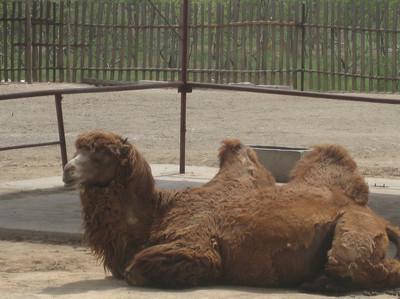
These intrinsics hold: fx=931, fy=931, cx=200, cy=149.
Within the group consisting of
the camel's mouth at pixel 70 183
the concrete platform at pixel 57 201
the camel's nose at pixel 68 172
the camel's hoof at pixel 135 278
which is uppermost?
the camel's nose at pixel 68 172

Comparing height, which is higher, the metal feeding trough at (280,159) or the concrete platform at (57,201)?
the metal feeding trough at (280,159)

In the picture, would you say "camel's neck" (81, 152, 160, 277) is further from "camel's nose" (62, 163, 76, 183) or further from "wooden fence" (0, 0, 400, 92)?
"wooden fence" (0, 0, 400, 92)

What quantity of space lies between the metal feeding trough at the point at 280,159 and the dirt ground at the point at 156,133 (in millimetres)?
Answer: 1764

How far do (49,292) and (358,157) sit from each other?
837 cm

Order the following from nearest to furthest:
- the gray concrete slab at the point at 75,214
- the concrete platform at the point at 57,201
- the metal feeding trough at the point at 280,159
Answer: the gray concrete slab at the point at 75,214, the concrete platform at the point at 57,201, the metal feeding trough at the point at 280,159

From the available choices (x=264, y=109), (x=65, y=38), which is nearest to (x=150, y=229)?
(x=264, y=109)

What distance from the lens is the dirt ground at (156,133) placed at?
5.48 meters

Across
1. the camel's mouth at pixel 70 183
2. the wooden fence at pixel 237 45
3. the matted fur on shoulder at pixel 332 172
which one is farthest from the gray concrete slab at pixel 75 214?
the wooden fence at pixel 237 45

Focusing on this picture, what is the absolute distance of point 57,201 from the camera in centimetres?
869

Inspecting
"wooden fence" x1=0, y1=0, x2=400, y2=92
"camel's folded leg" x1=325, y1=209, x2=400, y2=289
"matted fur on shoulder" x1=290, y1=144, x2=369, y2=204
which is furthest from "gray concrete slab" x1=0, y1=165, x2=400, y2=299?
"wooden fence" x1=0, y1=0, x2=400, y2=92

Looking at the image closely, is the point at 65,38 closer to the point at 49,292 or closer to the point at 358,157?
the point at 358,157

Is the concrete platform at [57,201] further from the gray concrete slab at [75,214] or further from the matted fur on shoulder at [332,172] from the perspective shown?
the matted fur on shoulder at [332,172]

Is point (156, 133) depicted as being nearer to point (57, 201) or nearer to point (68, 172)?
point (57, 201)

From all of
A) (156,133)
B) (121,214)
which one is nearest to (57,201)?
(121,214)
